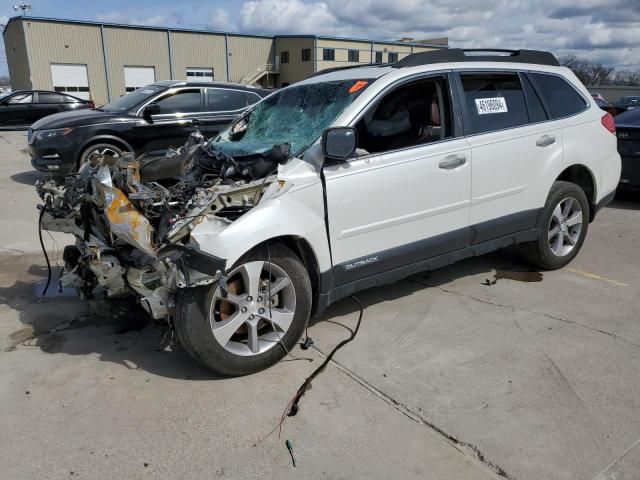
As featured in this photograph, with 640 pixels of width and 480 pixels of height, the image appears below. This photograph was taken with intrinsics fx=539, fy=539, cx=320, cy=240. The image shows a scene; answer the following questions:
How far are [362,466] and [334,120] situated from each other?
2.24 m

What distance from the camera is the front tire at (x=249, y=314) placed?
3.12m

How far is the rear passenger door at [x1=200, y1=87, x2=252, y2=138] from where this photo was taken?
9.41 metres

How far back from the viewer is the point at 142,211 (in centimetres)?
323

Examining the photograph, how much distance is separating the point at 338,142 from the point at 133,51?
40.8 meters

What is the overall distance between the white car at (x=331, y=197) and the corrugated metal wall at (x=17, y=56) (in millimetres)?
38073

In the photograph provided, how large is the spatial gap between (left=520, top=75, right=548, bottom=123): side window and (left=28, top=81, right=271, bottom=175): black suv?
5.40 meters

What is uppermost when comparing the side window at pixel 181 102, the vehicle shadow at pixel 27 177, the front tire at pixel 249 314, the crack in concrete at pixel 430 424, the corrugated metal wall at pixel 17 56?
the corrugated metal wall at pixel 17 56

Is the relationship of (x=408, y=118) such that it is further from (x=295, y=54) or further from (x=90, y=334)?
(x=295, y=54)

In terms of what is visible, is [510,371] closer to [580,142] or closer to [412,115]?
[412,115]

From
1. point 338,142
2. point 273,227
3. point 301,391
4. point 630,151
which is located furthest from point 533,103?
point 630,151

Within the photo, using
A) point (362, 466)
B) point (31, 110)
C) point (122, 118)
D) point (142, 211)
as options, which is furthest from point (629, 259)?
point (31, 110)

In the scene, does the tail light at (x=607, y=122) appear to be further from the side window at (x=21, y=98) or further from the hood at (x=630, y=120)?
the side window at (x=21, y=98)

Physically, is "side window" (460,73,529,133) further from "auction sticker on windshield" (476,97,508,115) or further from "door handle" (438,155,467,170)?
"door handle" (438,155,467,170)

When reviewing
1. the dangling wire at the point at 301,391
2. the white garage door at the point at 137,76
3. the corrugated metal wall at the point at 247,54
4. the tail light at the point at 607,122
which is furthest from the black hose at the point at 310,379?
the corrugated metal wall at the point at 247,54
